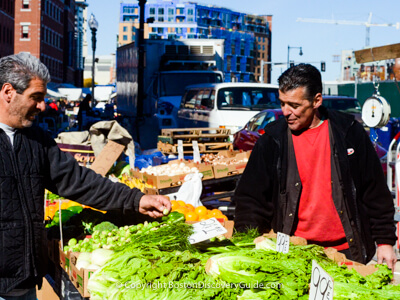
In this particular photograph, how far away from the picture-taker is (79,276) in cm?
371

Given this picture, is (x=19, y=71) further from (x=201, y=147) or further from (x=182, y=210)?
(x=201, y=147)

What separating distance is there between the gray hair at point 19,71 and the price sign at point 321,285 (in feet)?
5.65

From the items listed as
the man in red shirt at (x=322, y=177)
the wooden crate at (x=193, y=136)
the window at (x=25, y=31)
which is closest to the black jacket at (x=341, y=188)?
the man in red shirt at (x=322, y=177)

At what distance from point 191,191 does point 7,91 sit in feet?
18.1

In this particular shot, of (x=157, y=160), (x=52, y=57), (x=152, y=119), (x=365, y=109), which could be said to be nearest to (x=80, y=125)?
(x=152, y=119)

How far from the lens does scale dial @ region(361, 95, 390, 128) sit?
10.2 metres

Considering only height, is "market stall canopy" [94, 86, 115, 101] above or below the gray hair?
above

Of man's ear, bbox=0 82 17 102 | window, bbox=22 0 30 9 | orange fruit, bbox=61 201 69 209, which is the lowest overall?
orange fruit, bbox=61 201 69 209

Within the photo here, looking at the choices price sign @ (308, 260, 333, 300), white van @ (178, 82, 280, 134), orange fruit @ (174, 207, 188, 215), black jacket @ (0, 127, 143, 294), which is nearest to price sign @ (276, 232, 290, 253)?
price sign @ (308, 260, 333, 300)

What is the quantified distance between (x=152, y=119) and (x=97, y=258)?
18.7 m

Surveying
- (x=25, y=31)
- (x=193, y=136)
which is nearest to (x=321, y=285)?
(x=193, y=136)

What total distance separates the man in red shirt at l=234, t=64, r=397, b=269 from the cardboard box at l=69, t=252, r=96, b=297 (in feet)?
3.64

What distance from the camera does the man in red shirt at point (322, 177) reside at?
406 cm

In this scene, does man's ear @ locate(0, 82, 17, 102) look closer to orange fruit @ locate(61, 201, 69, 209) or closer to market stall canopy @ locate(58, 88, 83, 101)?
orange fruit @ locate(61, 201, 69, 209)
